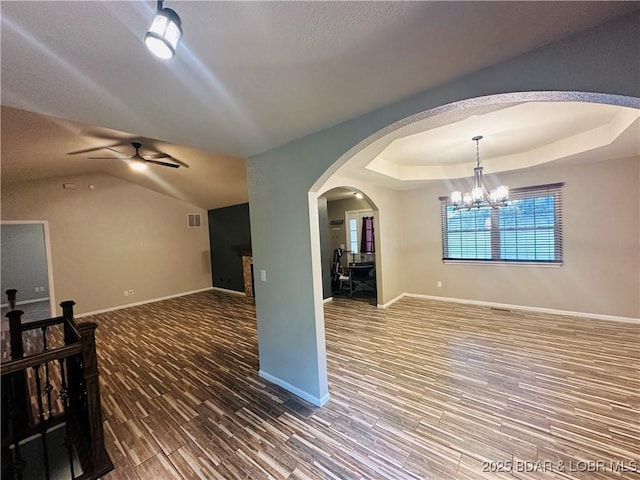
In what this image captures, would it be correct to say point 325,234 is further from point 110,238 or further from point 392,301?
point 110,238

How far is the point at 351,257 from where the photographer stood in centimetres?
799

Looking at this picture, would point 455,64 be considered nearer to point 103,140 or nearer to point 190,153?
point 190,153

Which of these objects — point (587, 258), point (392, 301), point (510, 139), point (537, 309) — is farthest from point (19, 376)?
point (587, 258)

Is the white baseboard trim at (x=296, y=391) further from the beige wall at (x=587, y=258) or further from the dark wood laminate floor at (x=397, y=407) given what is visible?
the beige wall at (x=587, y=258)

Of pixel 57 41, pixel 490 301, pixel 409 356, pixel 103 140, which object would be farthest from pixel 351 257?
pixel 57 41

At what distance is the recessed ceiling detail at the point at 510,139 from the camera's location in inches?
106

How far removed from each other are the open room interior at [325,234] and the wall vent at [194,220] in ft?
5.55

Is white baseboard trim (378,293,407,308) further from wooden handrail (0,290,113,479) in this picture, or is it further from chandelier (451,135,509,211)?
wooden handrail (0,290,113,479)

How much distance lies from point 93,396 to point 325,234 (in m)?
4.83

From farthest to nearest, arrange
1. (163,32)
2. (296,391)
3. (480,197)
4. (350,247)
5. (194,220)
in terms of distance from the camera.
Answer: (350,247) → (194,220) → (480,197) → (296,391) → (163,32)

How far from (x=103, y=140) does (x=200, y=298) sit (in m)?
4.44

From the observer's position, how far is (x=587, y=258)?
4156 mm

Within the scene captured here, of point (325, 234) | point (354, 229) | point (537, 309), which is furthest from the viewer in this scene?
point (354, 229)

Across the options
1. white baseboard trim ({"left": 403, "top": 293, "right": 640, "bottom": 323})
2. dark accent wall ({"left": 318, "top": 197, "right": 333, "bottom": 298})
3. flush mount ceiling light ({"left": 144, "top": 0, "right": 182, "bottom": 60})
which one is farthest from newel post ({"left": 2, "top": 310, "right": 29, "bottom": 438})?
white baseboard trim ({"left": 403, "top": 293, "right": 640, "bottom": 323})
